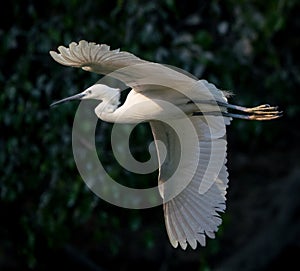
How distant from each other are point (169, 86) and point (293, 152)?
11.2 feet

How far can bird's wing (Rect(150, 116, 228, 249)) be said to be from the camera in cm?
412

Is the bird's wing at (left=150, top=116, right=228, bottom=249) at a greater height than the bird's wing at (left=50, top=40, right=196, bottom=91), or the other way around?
the bird's wing at (left=50, top=40, right=196, bottom=91)

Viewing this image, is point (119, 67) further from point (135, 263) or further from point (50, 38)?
point (135, 263)

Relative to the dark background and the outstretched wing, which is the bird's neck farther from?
the dark background

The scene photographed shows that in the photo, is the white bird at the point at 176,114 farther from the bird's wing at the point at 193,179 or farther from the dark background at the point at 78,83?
the dark background at the point at 78,83

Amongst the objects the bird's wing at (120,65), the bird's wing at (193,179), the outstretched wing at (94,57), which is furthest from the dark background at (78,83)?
the outstretched wing at (94,57)

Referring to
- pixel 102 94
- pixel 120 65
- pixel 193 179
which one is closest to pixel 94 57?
pixel 120 65

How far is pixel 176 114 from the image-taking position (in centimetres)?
406

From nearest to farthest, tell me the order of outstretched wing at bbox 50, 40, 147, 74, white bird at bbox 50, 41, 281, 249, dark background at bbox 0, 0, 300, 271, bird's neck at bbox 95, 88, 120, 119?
outstretched wing at bbox 50, 40, 147, 74, white bird at bbox 50, 41, 281, 249, bird's neck at bbox 95, 88, 120, 119, dark background at bbox 0, 0, 300, 271

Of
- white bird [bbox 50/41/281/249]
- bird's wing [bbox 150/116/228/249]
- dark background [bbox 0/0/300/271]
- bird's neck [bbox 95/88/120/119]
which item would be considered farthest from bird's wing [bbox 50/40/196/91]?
dark background [bbox 0/0/300/271]

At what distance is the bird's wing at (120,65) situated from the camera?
11.5ft

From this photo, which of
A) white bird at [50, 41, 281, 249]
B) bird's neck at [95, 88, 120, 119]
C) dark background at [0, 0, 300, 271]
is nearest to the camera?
white bird at [50, 41, 281, 249]

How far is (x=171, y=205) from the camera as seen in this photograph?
13.9ft

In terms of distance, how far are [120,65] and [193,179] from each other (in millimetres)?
860
